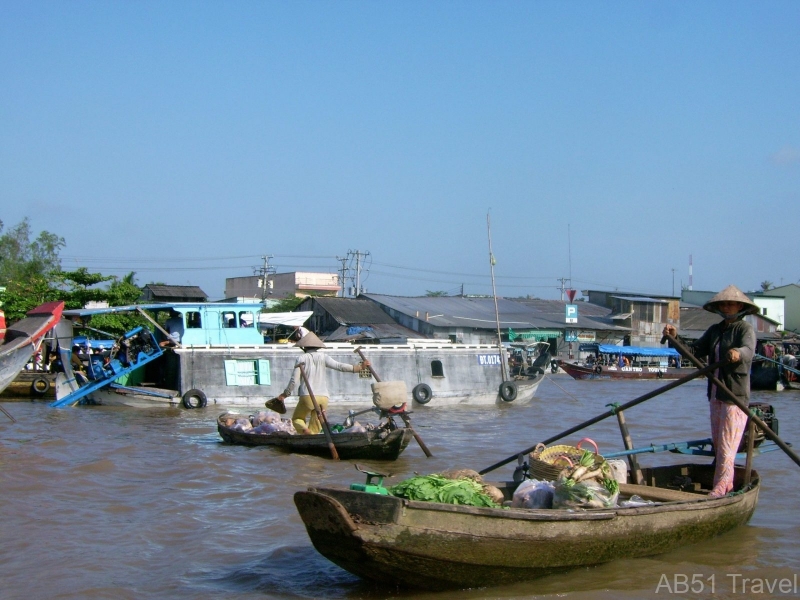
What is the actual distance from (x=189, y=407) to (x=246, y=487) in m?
8.95

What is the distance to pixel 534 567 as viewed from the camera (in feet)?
16.8

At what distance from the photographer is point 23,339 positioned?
13984 mm

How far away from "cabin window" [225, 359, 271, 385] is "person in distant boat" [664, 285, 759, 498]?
1259 centimetres

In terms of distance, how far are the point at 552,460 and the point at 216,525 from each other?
3075 millimetres

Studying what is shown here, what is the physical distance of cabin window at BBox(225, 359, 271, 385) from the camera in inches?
700

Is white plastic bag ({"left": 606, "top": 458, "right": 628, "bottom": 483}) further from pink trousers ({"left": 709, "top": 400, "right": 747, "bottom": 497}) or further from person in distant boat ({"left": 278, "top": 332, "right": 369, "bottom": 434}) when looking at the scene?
person in distant boat ({"left": 278, "top": 332, "right": 369, "bottom": 434})

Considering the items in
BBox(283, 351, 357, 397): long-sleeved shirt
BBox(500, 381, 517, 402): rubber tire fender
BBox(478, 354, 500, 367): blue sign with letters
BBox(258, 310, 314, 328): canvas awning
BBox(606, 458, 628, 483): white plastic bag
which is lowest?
BBox(500, 381, 517, 402): rubber tire fender

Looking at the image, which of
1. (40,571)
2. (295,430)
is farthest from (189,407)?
(40,571)

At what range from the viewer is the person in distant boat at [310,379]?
10.1m

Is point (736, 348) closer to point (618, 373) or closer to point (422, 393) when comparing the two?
point (422, 393)

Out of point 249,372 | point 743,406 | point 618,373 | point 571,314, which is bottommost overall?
point 618,373

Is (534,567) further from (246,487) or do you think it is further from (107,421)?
(107,421)

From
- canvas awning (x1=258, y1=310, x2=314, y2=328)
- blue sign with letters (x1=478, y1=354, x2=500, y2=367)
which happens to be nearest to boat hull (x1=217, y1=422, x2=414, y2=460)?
blue sign with letters (x1=478, y1=354, x2=500, y2=367)

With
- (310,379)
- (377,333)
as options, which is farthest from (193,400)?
(377,333)
